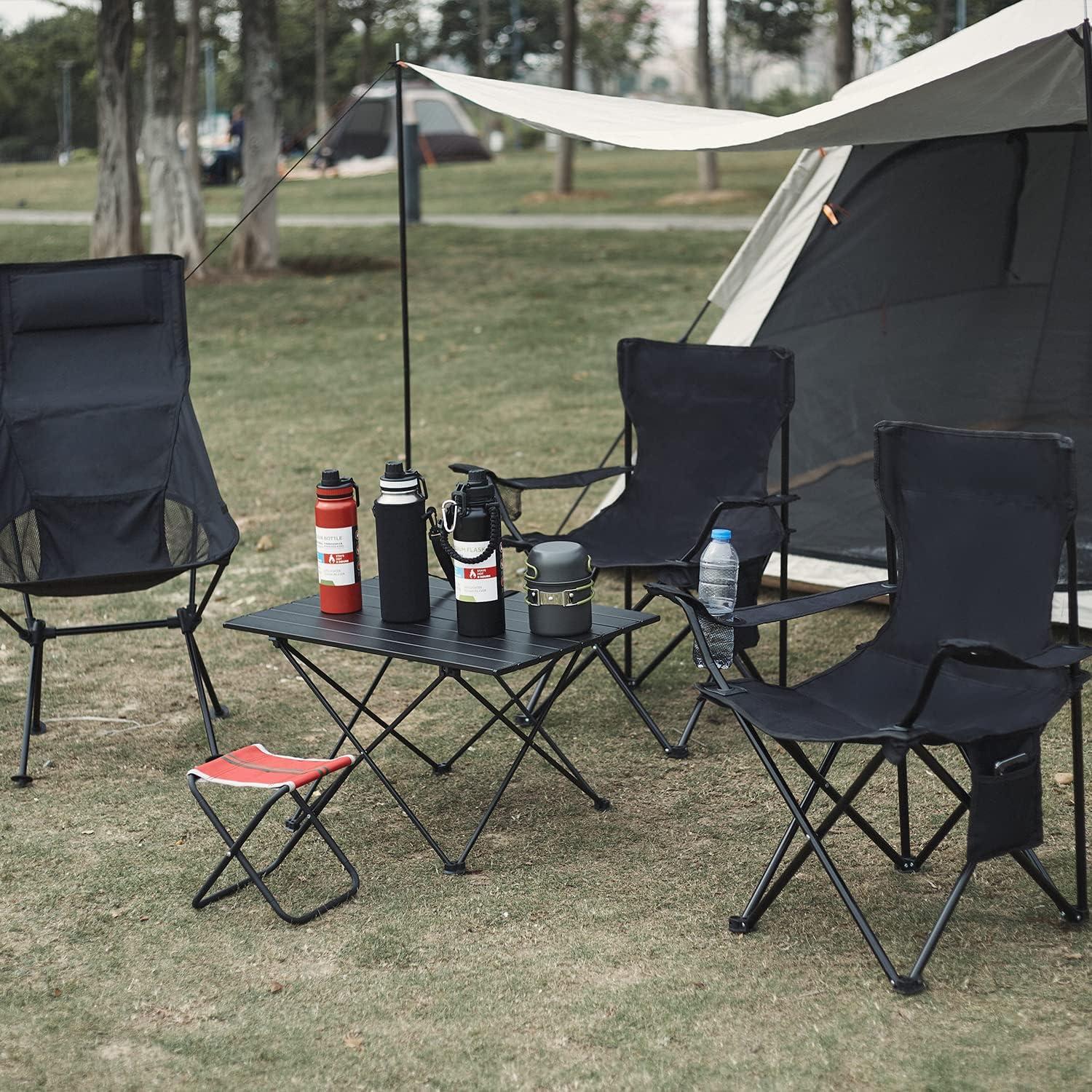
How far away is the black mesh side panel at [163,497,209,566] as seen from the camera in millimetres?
4289

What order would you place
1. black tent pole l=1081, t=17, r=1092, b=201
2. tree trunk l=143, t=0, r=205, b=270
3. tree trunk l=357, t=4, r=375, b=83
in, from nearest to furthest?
black tent pole l=1081, t=17, r=1092, b=201 < tree trunk l=143, t=0, r=205, b=270 < tree trunk l=357, t=4, r=375, b=83

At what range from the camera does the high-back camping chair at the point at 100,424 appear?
4.37 m

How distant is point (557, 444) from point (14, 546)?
3.65 meters

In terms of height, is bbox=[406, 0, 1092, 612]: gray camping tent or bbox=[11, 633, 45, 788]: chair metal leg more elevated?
bbox=[406, 0, 1092, 612]: gray camping tent

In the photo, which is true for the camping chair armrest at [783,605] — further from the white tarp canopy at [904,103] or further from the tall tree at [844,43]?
the tall tree at [844,43]

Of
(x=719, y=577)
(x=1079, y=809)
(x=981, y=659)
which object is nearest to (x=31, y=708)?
(x=719, y=577)

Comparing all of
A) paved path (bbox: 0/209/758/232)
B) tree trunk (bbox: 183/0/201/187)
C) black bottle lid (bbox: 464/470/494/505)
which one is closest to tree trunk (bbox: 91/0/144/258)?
tree trunk (bbox: 183/0/201/187)

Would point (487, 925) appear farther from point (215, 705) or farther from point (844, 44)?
point (844, 44)

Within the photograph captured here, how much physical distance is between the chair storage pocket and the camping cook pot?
93 centimetres

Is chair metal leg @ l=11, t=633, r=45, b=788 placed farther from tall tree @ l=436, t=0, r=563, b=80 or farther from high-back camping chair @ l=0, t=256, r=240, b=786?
tall tree @ l=436, t=0, r=563, b=80

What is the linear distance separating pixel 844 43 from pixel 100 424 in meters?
8.76

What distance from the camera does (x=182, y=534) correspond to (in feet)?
14.4

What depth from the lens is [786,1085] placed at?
8.13 feet

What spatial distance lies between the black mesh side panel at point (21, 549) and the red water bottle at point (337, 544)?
1083 mm
